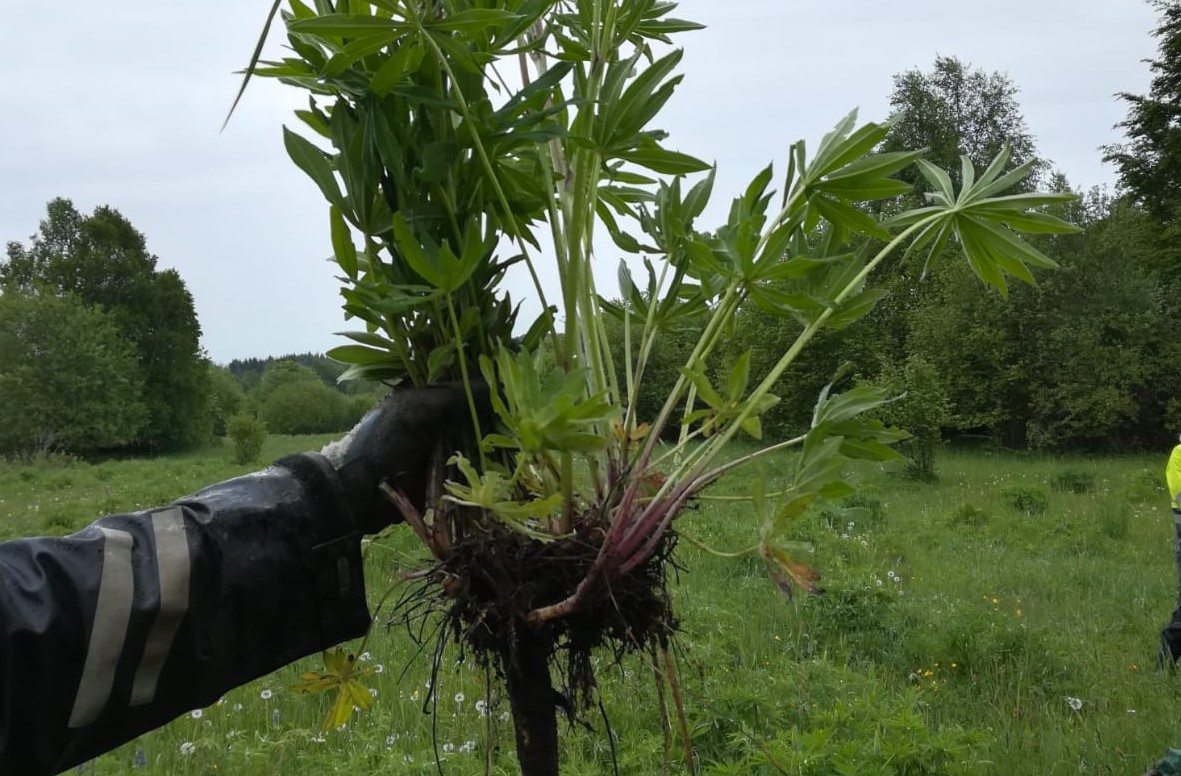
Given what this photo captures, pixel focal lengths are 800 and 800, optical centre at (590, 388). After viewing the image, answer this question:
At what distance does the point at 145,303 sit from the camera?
30.3 m

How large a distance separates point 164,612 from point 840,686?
8.14 feet

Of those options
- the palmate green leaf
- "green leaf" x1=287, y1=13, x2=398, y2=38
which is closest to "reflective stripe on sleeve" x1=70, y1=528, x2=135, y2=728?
"green leaf" x1=287, y1=13, x2=398, y2=38

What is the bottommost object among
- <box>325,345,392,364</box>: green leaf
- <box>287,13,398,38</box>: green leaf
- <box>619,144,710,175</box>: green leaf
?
<box>325,345,392,364</box>: green leaf

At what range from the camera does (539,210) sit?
1.12 meters

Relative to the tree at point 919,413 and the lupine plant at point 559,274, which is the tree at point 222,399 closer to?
the tree at point 919,413

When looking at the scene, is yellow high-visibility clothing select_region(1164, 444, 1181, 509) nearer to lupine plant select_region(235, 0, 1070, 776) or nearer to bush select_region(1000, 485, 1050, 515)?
lupine plant select_region(235, 0, 1070, 776)

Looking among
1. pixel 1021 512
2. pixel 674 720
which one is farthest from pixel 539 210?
pixel 1021 512

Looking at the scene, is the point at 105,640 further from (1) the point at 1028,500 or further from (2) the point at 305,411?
(2) the point at 305,411

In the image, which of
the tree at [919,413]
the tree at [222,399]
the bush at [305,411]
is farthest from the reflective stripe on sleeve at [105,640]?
the bush at [305,411]

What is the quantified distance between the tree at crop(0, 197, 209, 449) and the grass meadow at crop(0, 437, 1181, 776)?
2845 cm

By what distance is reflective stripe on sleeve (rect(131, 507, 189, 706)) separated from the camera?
110 centimetres

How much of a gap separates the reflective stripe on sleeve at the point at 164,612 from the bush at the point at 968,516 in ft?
25.1

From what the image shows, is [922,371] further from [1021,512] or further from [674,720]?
[674,720]

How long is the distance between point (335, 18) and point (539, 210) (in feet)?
1.24
